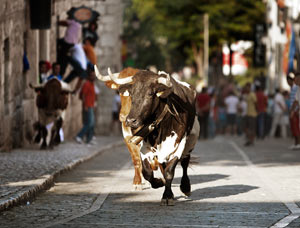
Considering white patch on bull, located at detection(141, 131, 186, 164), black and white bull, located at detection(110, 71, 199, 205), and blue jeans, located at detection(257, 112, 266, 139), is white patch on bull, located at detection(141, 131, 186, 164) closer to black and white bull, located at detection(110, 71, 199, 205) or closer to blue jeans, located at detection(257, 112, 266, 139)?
black and white bull, located at detection(110, 71, 199, 205)

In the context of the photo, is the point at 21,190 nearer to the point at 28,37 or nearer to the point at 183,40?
the point at 28,37

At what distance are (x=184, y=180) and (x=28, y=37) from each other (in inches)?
470

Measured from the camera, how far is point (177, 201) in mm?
11922

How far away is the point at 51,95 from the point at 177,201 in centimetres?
950

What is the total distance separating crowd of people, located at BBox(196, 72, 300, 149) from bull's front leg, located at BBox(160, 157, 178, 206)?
13.7 meters

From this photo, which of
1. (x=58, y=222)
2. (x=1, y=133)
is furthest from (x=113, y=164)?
(x=58, y=222)

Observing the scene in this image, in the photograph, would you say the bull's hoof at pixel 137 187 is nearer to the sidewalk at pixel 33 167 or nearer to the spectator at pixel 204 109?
the sidewalk at pixel 33 167

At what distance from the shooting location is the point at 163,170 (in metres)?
11.9

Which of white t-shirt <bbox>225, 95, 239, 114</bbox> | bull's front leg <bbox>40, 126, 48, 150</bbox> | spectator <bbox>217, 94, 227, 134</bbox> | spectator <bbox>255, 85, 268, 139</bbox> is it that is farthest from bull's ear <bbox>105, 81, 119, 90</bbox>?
spectator <bbox>217, 94, 227, 134</bbox>

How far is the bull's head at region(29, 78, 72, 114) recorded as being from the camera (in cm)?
2098

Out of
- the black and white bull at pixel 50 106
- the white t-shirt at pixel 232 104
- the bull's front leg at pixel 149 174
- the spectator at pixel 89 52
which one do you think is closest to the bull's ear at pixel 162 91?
the bull's front leg at pixel 149 174

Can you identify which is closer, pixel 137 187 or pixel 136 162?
pixel 137 187

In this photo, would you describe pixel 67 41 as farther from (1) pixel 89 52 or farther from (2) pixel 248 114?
(2) pixel 248 114

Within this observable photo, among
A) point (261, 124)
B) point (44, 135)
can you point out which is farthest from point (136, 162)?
point (261, 124)
